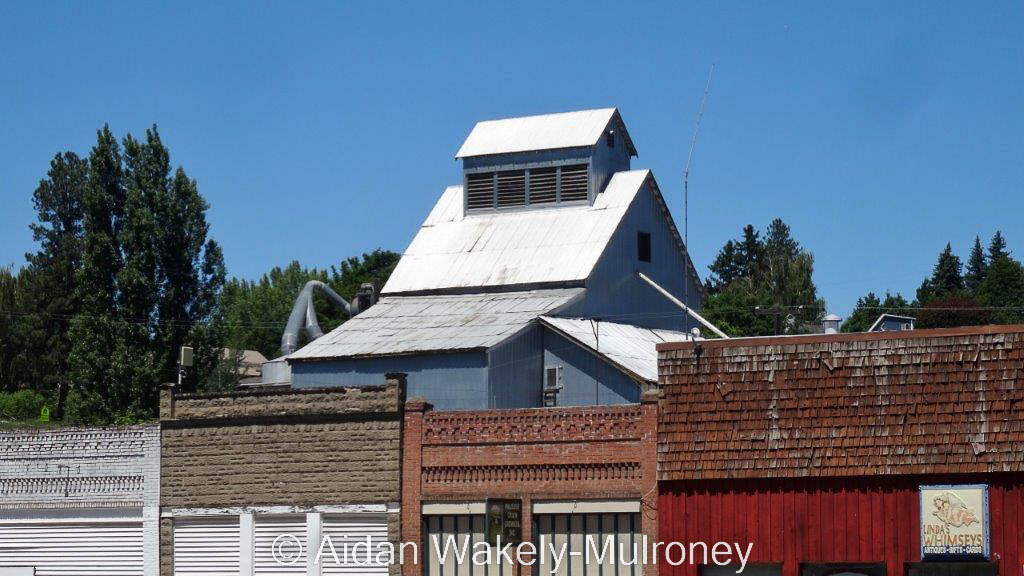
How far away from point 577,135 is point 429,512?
23.5 meters

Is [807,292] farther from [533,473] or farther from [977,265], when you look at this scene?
[533,473]

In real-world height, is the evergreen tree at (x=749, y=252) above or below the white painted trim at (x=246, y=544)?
above

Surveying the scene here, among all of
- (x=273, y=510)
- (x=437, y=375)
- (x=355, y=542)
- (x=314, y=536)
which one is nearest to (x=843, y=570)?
(x=355, y=542)

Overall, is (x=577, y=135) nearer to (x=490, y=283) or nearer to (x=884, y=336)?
(x=490, y=283)

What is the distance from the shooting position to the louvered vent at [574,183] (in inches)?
2100

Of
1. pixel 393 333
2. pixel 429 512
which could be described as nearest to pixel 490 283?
pixel 393 333

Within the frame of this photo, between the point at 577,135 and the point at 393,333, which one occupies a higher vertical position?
the point at 577,135

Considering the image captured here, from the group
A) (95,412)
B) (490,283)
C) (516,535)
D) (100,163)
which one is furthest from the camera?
(100,163)

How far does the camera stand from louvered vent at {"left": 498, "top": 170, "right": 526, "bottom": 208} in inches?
2128

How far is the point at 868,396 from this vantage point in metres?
29.2

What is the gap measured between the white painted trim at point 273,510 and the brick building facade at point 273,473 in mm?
21

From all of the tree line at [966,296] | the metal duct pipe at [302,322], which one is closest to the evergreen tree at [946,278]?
the tree line at [966,296]

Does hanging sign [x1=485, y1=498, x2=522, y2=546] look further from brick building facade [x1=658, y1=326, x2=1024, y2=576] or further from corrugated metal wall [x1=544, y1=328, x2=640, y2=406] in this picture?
corrugated metal wall [x1=544, y1=328, x2=640, y2=406]

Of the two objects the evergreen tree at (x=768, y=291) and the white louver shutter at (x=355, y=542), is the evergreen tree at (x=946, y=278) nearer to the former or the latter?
the evergreen tree at (x=768, y=291)
